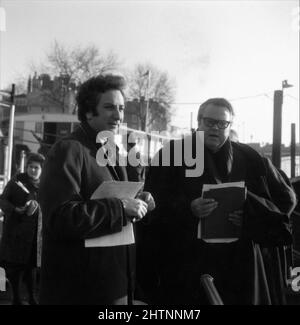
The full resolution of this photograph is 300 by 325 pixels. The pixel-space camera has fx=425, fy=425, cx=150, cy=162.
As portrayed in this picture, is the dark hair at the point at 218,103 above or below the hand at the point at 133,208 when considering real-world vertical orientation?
above

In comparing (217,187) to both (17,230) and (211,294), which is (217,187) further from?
(17,230)

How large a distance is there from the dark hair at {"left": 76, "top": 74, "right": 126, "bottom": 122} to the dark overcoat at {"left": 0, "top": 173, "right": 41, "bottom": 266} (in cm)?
230

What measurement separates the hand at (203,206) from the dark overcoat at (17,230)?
Answer: 230 centimetres

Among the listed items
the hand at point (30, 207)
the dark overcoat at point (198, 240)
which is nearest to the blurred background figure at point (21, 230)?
the hand at point (30, 207)

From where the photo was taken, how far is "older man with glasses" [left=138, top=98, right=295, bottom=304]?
2203 mm

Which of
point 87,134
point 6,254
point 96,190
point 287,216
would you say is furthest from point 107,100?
point 6,254

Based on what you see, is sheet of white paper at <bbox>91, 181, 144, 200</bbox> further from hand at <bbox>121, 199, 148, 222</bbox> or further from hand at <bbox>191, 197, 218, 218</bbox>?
hand at <bbox>191, 197, 218, 218</bbox>

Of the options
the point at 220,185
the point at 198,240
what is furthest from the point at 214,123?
the point at 198,240

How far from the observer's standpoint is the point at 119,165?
2.00 m

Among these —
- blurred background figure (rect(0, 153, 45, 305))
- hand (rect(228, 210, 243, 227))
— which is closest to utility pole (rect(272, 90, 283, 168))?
blurred background figure (rect(0, 153, 45, 305))

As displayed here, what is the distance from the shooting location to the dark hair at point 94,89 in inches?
78.9

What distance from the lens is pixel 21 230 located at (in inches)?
158

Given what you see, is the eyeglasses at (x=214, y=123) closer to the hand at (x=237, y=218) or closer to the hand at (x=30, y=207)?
the hand at (x=237, y=218)

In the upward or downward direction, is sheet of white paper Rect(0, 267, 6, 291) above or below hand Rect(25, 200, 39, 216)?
below
